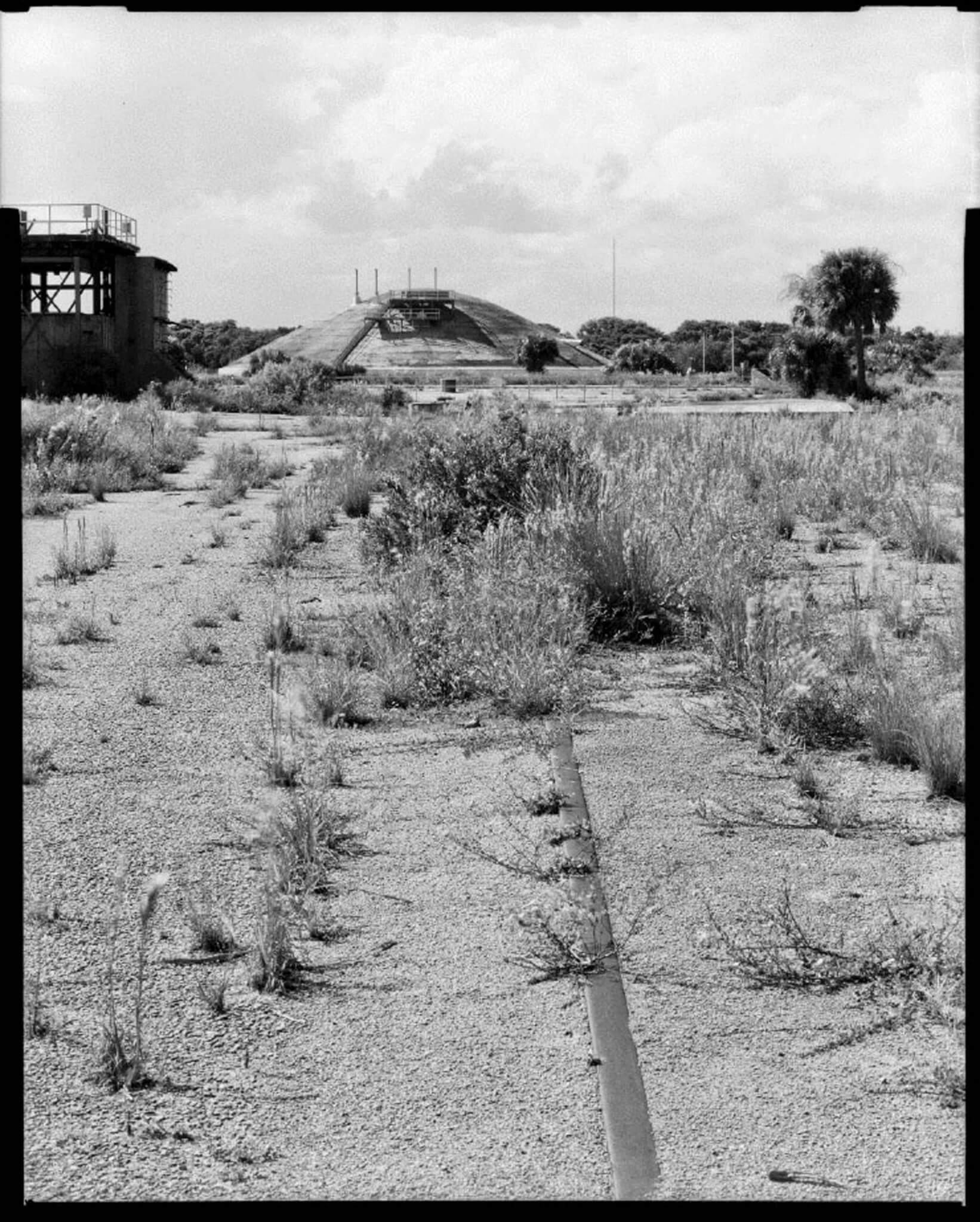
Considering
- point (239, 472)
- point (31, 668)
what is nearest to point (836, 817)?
point (31, 668)

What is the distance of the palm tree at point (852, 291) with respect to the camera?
43.2 metres

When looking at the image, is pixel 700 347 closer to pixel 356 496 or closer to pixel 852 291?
pixel 852 291

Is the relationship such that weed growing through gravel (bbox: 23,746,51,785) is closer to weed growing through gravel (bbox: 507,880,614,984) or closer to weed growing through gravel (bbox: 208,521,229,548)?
weed growing through gravel (bbox: 507,880,614,984)

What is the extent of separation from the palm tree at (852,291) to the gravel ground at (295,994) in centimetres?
3950

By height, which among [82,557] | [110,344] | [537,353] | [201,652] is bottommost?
[201,652]

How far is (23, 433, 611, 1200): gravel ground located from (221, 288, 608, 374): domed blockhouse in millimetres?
88954

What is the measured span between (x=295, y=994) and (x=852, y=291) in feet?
141

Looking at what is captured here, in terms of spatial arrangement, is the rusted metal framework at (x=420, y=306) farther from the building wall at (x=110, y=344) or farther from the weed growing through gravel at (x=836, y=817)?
the weed growing through gravel at (x=836, y=817)

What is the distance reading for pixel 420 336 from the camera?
108 meters

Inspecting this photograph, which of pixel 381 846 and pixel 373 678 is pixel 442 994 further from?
pixel 373 678

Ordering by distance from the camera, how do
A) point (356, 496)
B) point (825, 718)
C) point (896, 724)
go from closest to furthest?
point (896, 724)
point (825, 718)
point (356, 496)

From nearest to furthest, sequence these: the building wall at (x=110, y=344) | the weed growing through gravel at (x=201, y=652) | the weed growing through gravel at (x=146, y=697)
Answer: the weed growing through gravel at (x=146, y=697), the weed growing through gravel at (x=201, y=652), the building wall at (x=110, y=344)

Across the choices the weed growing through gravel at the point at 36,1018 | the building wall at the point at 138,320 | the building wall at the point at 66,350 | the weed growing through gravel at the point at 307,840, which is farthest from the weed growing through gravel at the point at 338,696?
the building wall at the point at 138,320

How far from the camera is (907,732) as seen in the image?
5.28 metres
